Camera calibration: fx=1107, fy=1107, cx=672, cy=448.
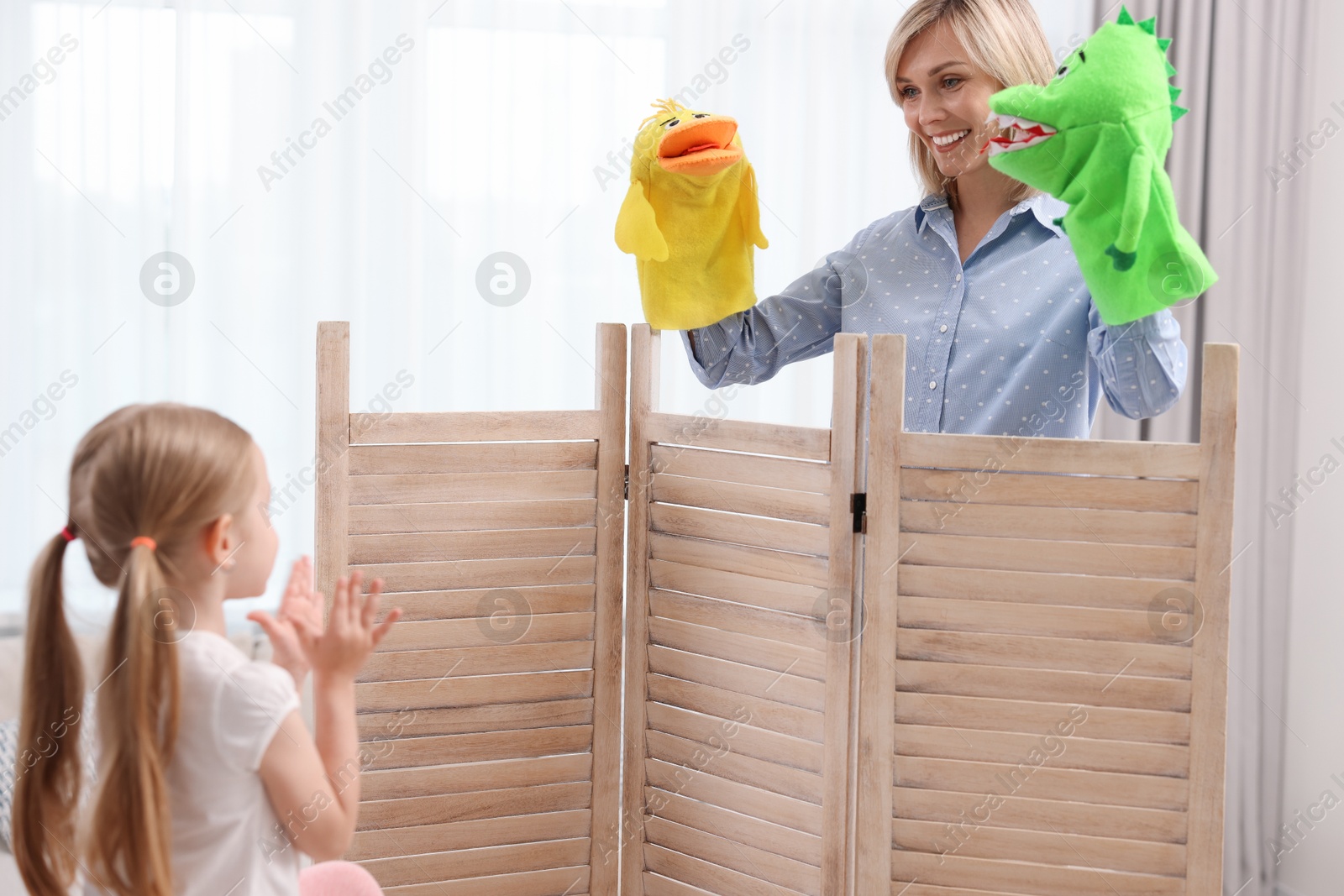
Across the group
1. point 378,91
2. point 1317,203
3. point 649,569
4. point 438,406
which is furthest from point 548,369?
point 1317,203

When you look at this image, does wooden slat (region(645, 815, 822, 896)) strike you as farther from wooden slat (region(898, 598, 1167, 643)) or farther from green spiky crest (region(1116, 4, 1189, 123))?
green spiky crest (region(1116, 4, 1189, 123))

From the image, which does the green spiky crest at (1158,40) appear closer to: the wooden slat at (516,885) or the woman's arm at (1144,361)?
the woman's arm at (1144,361)

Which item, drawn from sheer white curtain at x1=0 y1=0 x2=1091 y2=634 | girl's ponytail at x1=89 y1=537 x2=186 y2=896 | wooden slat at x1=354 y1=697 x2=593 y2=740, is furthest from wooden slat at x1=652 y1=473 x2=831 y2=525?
sheer white curtain at x1=0 y1=0 x2=1091 y2=634

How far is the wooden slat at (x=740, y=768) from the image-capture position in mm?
1392

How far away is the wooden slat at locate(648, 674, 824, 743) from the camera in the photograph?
1388 millimetres

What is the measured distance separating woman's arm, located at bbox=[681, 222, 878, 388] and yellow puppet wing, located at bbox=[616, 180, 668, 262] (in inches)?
6.4

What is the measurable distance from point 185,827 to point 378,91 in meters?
1.58

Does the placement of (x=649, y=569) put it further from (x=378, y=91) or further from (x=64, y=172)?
(x=64, y=172)

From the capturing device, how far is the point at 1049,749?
130cm

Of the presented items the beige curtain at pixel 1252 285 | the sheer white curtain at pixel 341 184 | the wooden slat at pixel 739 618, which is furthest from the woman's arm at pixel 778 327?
the beige curtain at pixel 1252 285

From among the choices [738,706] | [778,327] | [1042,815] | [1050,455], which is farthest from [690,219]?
[1042,815]

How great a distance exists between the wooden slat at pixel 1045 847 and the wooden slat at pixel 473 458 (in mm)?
625

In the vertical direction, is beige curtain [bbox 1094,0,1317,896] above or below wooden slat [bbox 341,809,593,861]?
above

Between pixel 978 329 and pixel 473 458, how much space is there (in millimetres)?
669
